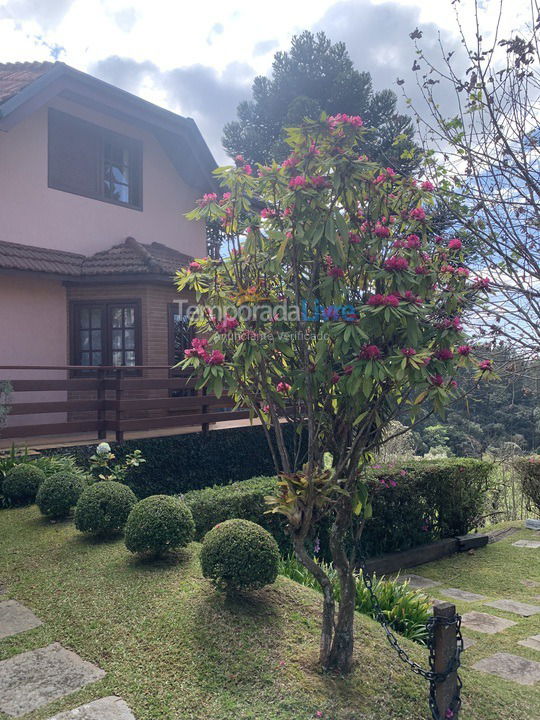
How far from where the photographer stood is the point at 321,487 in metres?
4.08

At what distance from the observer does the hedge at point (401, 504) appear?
21.2ft

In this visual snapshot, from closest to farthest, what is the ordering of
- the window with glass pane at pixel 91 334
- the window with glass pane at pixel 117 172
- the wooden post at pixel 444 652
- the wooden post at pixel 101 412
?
the wooden post at pixel 444 652 → the wooden post at pixel 101 412 → the window with glass pane at pixel 91 334 → the window with glass pane at pixel 117 172

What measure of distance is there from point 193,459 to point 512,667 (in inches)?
247

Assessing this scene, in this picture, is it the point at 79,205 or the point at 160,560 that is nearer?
the point at 160,560

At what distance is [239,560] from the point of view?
15.0 feet

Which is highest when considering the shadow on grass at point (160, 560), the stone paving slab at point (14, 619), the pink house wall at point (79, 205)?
the pink house wall at point (79, 205)

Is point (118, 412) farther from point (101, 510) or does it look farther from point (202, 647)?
point (202, 647)

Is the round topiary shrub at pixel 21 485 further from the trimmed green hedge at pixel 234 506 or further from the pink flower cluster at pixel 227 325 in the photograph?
the pink flower cluster at pixel 227 325

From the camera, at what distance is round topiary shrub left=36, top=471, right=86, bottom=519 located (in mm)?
6645

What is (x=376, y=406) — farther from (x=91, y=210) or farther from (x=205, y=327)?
(x=91, y=210)

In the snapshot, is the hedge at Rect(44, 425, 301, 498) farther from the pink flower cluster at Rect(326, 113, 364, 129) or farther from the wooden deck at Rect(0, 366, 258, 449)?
the pink flower cluster at Rect(326, 113, 364, 129)

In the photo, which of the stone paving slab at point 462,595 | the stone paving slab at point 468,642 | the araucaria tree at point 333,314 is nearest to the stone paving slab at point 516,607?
the stone paving slab at point 462,595

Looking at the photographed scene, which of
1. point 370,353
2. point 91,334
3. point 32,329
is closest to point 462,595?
point 370,353

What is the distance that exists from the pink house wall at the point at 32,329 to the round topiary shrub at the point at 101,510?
17.6 ft
